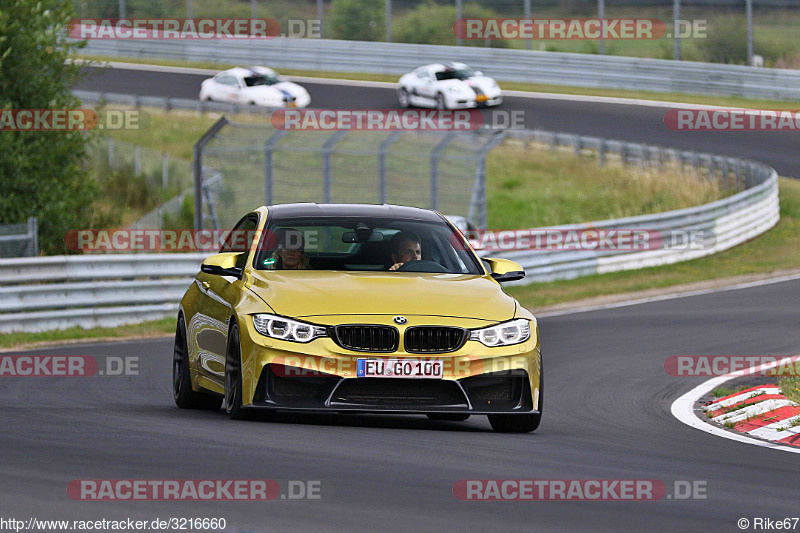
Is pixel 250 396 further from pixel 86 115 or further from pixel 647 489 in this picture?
pixel 86 115

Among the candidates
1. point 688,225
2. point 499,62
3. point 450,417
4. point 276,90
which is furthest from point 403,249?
point 499,62

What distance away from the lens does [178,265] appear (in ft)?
64.1

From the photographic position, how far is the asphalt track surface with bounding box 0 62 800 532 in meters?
5.96

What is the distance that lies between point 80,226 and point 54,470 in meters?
16.9

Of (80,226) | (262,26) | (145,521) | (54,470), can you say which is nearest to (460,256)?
(54,470)

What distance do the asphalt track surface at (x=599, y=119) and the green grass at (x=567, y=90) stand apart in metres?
1.12

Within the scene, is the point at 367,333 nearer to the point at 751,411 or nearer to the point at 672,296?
the point at 751,411

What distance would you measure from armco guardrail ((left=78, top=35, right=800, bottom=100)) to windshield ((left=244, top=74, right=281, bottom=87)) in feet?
17.9

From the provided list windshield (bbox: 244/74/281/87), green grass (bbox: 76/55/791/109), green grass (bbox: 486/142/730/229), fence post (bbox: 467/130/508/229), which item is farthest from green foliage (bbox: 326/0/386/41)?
fence post (bbox: 467/130/508/229)

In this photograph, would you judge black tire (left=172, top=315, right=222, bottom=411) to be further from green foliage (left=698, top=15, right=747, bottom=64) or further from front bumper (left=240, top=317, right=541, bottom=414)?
green foliage (left=698, top=15, right=747, bottom=64)

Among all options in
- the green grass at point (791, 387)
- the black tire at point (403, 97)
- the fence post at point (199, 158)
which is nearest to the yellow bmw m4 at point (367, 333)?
the green grass at point (791, 387)

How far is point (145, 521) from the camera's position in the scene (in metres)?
5.68

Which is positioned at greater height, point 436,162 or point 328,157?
point 328,157

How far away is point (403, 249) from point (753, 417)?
9.65 feet
